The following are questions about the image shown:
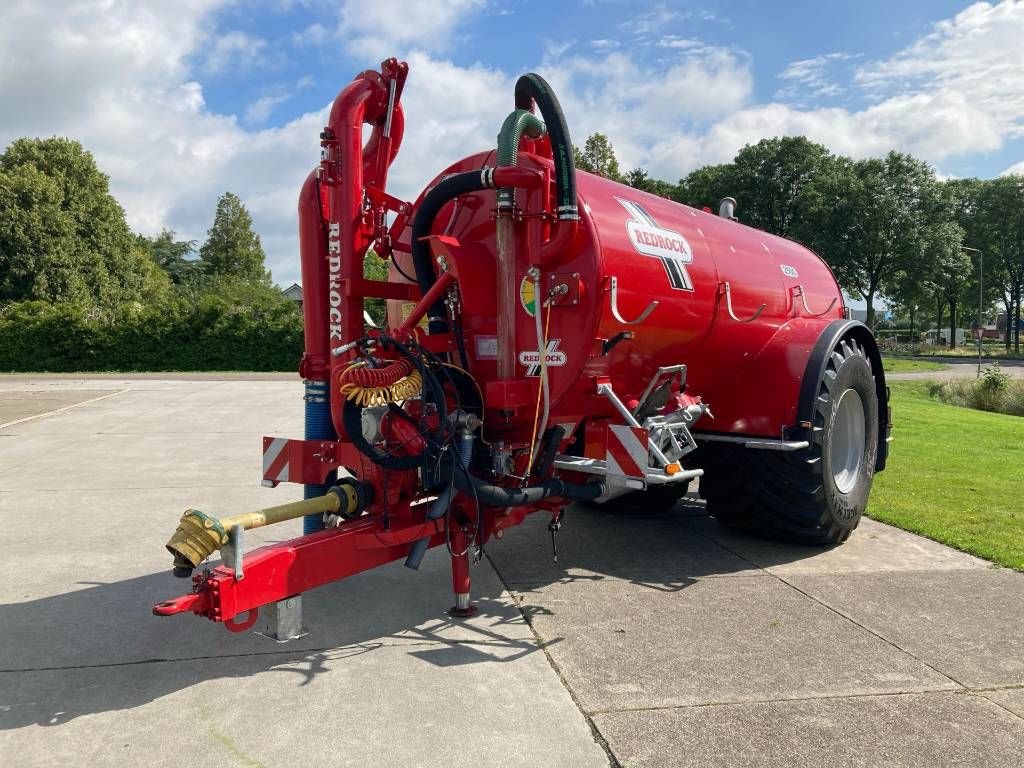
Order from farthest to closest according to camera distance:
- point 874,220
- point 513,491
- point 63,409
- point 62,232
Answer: point 874,220 → point 62,232 → point 63,409 → point 513,491

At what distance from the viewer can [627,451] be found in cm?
421

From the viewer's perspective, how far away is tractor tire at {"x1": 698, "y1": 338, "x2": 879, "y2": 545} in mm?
5438

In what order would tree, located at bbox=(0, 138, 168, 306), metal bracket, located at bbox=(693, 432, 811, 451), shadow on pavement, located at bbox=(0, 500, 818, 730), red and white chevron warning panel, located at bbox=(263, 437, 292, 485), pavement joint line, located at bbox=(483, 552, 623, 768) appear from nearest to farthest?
pavement joint line, located at bbox=(483, 552, 623, 768) → shadow on pavement, located at bbox=(0, 500, 818, 730) → red and white chevron warning panel, located at bbox=(263, 437, 292, 485) → metal bracket, located at bbox=(693, 432, 811, 451) → tree, located at bbox=(0, 138, 168, 306)

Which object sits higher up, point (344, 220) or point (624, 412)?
point (344, 220)

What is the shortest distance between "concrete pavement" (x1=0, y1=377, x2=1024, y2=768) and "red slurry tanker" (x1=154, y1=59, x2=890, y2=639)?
43 centimetres

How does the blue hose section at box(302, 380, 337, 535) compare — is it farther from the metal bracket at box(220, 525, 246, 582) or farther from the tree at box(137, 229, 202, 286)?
the tree at box(137, 229, 202, 286)

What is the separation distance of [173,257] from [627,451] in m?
70.4

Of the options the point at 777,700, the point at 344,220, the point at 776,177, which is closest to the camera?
the point at 777,700

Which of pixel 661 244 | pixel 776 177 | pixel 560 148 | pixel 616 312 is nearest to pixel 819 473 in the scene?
pixel 661 244

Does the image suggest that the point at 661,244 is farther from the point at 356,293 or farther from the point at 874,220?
the point at 874,220

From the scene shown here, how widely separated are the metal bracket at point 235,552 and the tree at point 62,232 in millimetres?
38221

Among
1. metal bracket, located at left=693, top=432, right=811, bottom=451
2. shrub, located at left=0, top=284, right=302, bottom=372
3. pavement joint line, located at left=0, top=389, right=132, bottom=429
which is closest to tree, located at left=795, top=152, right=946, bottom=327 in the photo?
shrub, located at left=0, top=284, right=302, bottom=372

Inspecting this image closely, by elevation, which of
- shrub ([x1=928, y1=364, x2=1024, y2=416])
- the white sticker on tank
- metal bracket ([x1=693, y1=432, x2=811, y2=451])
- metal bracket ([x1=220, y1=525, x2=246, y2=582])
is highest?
the white sticker on tank

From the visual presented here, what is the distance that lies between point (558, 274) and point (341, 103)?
156 centimetres
